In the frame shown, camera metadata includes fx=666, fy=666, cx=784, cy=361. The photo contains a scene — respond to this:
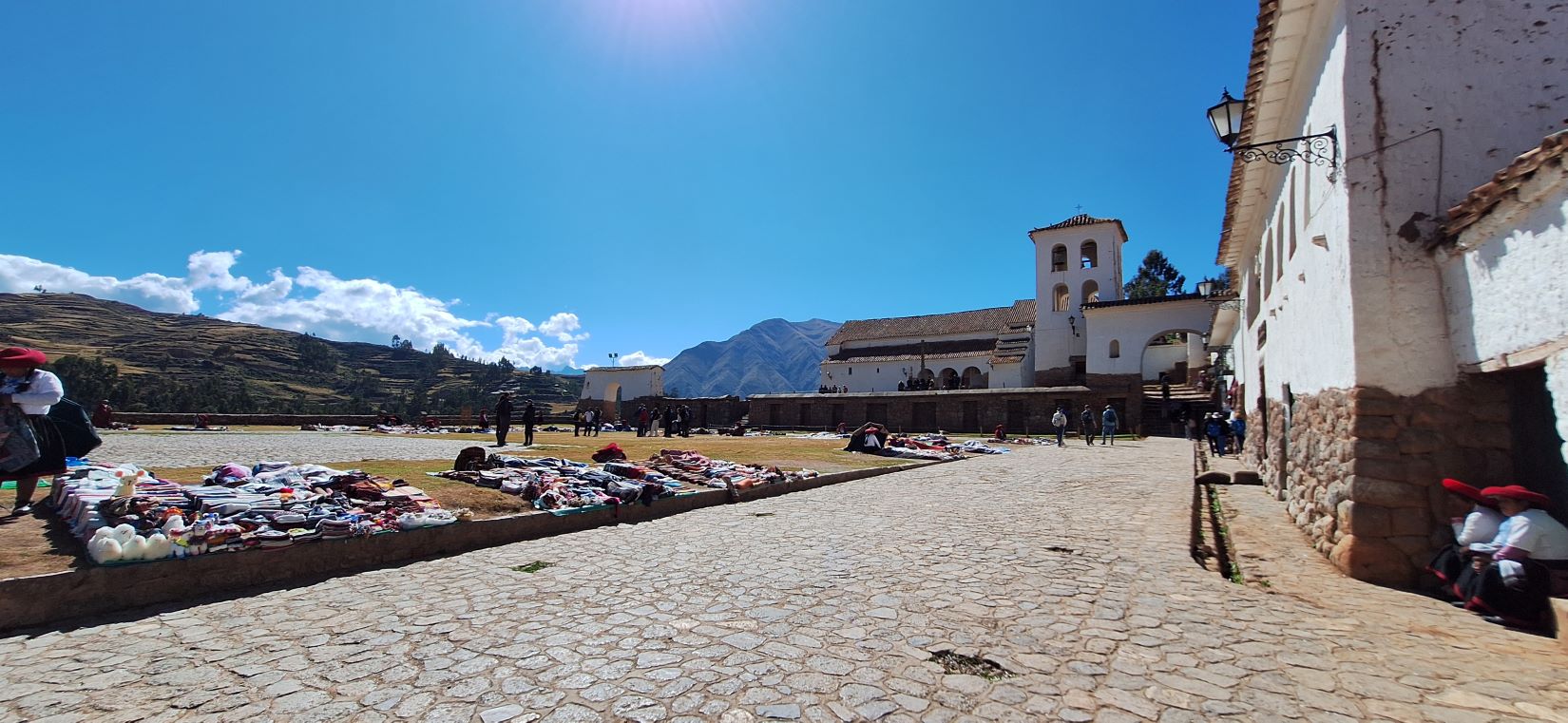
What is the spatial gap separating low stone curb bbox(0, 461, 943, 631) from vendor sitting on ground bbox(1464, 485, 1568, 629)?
8409mm

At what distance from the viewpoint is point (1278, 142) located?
671 centimetres

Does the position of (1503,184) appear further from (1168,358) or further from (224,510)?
(1168,358)

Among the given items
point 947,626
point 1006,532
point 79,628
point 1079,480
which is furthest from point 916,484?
point 79,628

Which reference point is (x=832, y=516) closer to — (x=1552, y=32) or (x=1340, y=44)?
(x=1340, y=44)

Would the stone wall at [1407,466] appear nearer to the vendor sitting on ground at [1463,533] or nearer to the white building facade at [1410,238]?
the white building facade at [1410,238]

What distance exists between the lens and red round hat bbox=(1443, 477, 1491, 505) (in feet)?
16.8

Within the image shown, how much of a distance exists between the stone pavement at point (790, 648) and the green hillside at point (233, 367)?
68.8 metres

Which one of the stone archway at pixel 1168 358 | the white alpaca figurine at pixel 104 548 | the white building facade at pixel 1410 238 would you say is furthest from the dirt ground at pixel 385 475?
the stone archway at pixel 1168 358

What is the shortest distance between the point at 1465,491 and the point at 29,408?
12370 mm

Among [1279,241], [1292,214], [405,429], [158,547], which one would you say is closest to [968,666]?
[158,547]

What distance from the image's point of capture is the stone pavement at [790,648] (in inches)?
129

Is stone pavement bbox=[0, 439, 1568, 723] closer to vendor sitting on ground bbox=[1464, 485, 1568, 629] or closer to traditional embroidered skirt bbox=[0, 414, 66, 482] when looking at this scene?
vendor sitting on ground bbox=[1464, 485, 1568, 629]

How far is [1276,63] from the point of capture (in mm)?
7910

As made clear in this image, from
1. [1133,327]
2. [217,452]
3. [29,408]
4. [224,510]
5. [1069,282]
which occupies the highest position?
[1069,282]
